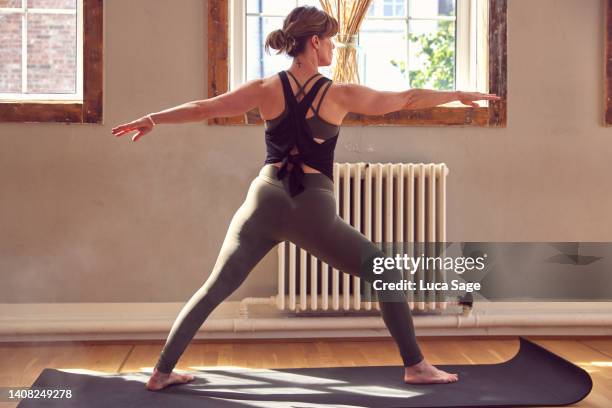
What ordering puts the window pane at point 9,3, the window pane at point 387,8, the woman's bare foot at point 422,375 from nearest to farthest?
the woman's bare foot at point 422,375, the window pane at point 9,3, the window pane at point 387,8

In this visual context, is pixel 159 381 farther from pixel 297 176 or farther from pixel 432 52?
pixel 432 52

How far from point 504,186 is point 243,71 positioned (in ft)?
4.62

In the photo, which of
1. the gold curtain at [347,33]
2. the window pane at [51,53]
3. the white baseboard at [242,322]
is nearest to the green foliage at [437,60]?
the gold curtain at [347,33]

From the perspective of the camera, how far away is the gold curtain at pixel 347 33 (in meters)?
3.68

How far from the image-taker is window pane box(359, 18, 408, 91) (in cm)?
396

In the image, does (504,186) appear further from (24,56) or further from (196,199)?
(24,56)

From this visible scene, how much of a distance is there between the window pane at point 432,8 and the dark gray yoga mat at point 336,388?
5.95ft

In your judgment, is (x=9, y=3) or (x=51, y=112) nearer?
(x=51, y=112)

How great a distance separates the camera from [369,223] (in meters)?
3.56

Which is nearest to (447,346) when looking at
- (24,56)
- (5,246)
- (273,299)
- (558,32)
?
(273,299)

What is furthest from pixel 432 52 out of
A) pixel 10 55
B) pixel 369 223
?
pixel 10 55

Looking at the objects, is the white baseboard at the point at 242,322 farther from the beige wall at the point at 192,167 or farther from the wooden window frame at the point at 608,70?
the wooden window frame at the point at 608,70

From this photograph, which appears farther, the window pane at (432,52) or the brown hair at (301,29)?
the window pane at (432,52)

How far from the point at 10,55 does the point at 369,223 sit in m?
1.90
